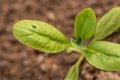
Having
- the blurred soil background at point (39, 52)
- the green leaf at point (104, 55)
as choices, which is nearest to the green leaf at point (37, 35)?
the green leaf at point (104, 55)

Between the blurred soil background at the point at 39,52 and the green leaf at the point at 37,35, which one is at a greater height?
the green leaf at the point at 37,35

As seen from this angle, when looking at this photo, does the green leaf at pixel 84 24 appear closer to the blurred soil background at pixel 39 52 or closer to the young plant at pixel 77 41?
the young plant at pixel 77 41

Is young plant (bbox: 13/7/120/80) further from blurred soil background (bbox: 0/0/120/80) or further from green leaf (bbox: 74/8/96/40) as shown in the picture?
blurred soil background (bbox: 0/0/120/80)

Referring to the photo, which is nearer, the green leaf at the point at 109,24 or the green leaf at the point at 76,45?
the green leaf at the point at 76,45

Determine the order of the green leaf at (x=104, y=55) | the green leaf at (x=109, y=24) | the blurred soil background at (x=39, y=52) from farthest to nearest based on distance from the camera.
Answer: the blurred soil background at (x=39, y=52)
the green leaf at (x=109, y=24)
the green leaf at (x=104, y=55)

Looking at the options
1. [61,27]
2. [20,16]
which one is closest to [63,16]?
[61,27]

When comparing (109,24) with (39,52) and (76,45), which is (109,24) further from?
(39,52)
